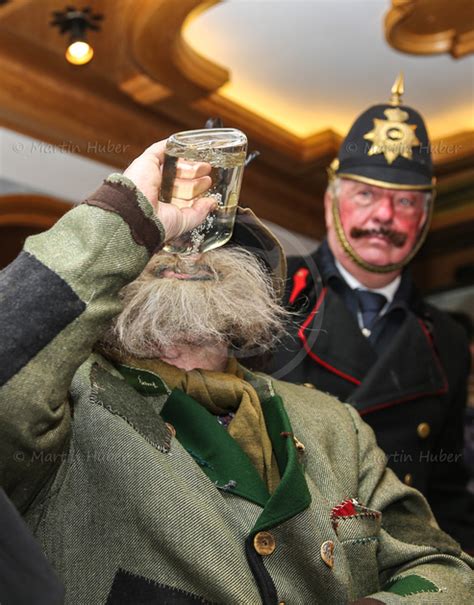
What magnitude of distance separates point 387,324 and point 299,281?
1.18 ft

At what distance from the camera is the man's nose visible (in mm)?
2697

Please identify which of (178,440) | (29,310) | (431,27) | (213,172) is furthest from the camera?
(431,27)

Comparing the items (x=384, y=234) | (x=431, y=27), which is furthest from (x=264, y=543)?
(x=431, y=27)

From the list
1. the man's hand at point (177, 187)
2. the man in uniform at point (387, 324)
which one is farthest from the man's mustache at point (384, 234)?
the man's hand at point (177, 187)

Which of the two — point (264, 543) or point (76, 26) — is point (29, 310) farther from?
point (76, 26)

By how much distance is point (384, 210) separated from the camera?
8.91 feet

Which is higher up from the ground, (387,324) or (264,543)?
(264,543)

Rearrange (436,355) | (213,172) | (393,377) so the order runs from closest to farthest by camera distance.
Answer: (213,172), (393,377), (436,355)

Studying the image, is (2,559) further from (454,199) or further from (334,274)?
(454,199)

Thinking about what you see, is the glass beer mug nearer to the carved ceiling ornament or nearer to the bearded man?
the bearded man

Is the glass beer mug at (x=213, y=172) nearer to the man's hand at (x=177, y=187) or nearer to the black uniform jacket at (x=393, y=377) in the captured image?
the man's hand at (x=177, y=187)

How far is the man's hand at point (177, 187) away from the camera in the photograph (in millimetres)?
1178

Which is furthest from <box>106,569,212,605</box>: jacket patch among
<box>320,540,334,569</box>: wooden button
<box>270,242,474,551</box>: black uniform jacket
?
<box>270,242,474,551</box>: black uniform jacket

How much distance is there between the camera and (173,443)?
52.2 inches
